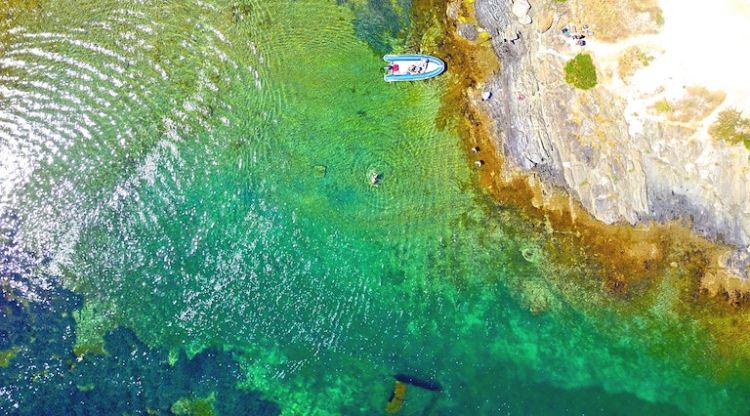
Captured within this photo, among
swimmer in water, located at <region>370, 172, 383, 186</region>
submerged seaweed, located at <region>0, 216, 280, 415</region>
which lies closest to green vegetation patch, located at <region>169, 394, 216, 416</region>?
submerged seaweed, located at <region>0, 216, 280, 415</region>

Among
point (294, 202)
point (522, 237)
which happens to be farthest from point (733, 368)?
point (294, 202)

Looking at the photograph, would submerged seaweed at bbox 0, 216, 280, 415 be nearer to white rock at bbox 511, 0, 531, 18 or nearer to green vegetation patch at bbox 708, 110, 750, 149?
white rock at bbox 511, 0, 531, 18

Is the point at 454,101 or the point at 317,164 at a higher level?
the point at 454,101

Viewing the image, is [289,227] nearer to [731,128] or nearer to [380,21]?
[380,21]

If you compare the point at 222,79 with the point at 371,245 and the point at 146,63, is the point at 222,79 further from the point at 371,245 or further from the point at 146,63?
the point at 371,245

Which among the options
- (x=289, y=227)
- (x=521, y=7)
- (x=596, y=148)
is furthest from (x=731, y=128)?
(x=289, y=227)

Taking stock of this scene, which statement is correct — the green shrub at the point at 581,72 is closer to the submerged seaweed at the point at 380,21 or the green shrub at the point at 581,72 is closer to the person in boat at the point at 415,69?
the person in boat at the point at 415,69
